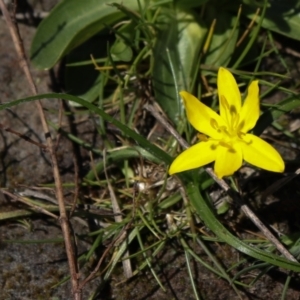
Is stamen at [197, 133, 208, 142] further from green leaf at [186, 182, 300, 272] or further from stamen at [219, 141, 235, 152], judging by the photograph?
green leaf at [186, 182, 300, 272]

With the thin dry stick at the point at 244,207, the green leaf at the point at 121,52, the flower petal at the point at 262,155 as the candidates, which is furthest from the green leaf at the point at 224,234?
the green leaf at the point at 121,52

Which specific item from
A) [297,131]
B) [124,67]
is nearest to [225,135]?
[297,131]

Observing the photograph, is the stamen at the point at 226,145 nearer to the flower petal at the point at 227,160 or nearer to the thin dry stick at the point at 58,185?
the flower petal at the point at 227,160

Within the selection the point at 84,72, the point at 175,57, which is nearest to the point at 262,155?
the point at 175,57

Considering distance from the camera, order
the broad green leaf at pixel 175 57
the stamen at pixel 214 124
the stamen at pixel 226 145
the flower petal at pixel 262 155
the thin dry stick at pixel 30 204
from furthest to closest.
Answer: the broad green leaf at pixel 175 57 < the thin dry stick at pixel 30 204 < the stamen at pixel 214 124 < the stamen at pixel 226 145 < the flower petal at pixel 262 155

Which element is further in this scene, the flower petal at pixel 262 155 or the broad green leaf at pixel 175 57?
the broad green leaf at pixel 175 57

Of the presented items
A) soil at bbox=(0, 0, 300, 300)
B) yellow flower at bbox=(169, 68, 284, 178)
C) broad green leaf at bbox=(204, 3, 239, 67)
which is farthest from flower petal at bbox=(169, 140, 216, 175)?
broad green leaf at bbox=(204, 3, 239, 67)

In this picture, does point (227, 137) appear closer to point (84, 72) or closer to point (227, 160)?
point (227, 160)

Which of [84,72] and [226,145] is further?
[84,72]
